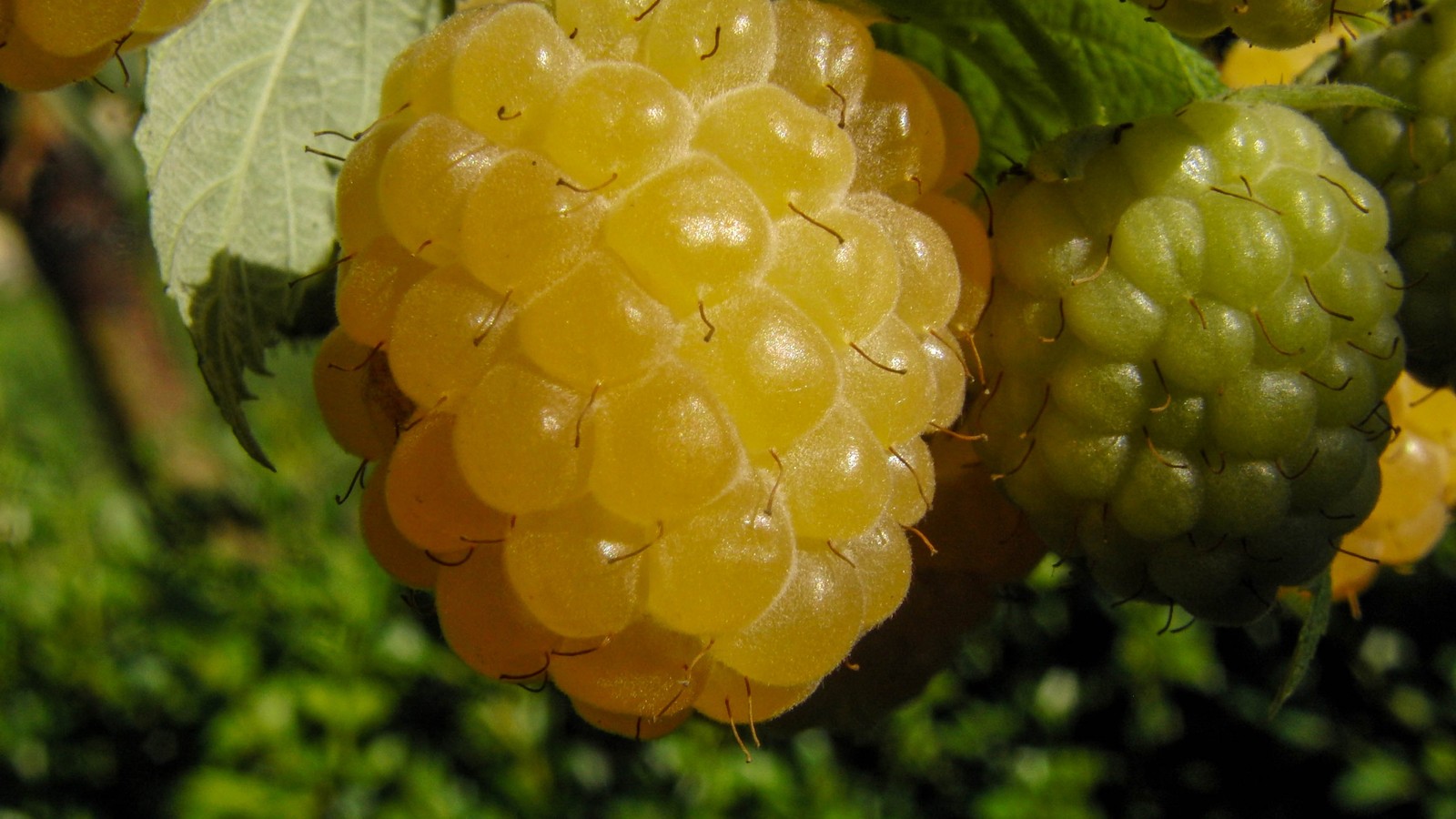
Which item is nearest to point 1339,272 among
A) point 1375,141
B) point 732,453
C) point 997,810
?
point 1375,141

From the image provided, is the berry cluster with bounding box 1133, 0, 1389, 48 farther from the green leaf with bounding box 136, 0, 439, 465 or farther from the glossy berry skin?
the green leaf with bounding box 136, 0, 439, 465

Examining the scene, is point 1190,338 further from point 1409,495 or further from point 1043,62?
point 1409,495

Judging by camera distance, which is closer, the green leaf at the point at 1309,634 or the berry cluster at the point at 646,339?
the berry cluster at the point at 646,339

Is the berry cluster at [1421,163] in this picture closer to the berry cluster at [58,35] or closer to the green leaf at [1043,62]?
the green leaf at [1043,62]

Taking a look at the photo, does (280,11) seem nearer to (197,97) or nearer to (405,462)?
(197,97)

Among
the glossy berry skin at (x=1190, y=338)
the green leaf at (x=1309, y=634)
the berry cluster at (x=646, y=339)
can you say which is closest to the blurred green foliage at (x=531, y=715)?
the green leaf at (x=1309, y=634)

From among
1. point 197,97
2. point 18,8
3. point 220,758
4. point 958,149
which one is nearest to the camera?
point 18,8

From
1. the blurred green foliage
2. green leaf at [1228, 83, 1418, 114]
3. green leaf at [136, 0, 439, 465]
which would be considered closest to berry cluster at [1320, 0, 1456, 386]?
green leaf at [1228, 83, 1418, 114]
